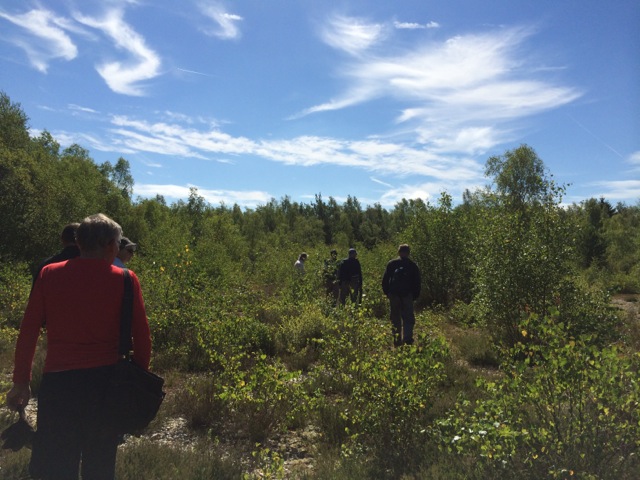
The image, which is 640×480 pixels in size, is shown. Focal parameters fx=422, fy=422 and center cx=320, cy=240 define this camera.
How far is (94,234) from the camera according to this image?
238 cm

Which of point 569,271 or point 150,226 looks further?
point 150,226

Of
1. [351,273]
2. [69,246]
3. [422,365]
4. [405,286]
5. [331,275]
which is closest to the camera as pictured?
[69,246]

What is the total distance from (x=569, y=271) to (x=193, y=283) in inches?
278

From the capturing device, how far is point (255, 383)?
4.48 meters

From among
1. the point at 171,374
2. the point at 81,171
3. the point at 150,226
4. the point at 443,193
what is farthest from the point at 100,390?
the point at 150,226

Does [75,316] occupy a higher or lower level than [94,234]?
lower

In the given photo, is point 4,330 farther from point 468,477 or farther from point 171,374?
point 468,477

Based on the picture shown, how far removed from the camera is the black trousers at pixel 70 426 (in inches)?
89.1

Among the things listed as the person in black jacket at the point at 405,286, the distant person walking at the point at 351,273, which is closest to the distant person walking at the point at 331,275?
the distant person walking at the point at 351,273

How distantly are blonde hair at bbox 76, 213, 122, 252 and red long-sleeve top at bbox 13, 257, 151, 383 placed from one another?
0.08 m

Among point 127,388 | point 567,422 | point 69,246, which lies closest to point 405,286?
point 567,422

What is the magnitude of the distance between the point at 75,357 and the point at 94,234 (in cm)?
68

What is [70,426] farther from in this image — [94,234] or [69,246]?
[69,246]

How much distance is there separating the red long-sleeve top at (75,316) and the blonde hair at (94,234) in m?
0.08
